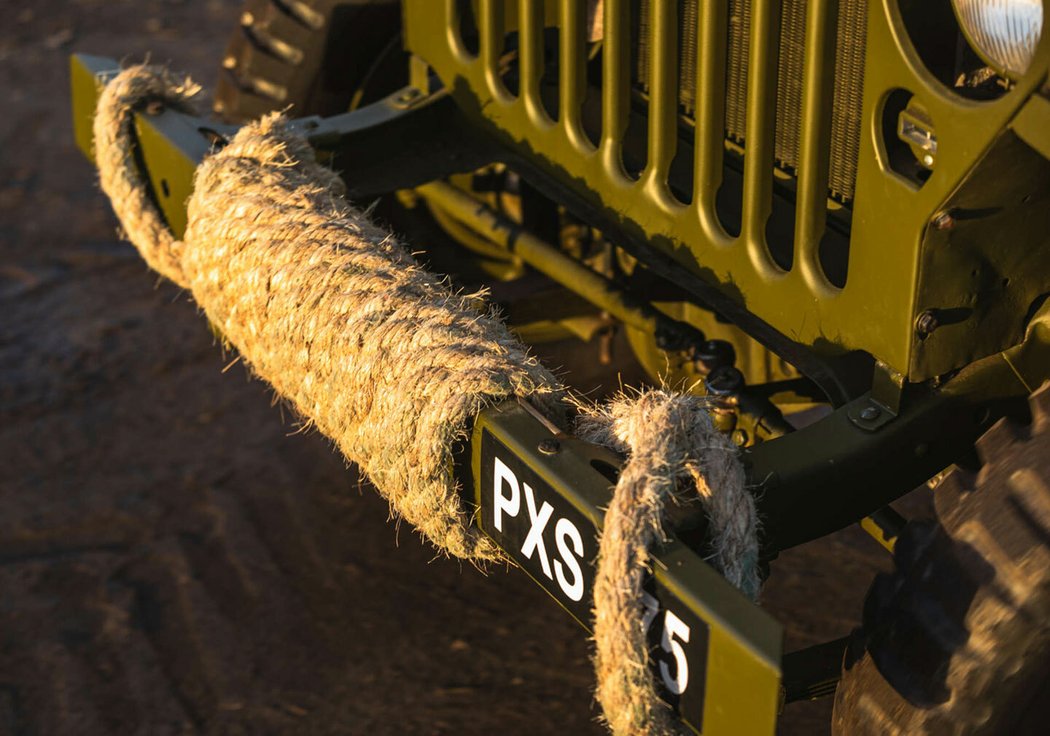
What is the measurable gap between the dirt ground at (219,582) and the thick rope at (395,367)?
0.63 m

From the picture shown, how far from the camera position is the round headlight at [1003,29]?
66.6 inches

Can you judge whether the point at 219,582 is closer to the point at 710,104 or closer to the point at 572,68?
the point at 572,68

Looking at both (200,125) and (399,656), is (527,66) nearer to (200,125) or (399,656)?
(200,125)

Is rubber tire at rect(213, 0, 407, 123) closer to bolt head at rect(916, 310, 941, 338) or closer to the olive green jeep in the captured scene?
the olive green jeep

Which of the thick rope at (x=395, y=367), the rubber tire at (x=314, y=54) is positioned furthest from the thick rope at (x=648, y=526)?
the rubber tire at (x=314, y=54)

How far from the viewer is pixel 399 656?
3.03m

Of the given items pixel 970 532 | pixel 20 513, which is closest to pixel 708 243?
pixel 970 532

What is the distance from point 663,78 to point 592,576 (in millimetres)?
811

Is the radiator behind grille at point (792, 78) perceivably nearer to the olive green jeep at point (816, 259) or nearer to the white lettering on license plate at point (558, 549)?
the olive green jeep at point (816, 259)

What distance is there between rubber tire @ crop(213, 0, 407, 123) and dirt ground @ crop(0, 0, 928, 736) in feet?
2.61

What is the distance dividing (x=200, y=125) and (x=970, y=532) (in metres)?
1.60

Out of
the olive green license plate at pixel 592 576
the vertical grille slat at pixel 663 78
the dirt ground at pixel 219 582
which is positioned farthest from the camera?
the dirt ground at pixel 219 582

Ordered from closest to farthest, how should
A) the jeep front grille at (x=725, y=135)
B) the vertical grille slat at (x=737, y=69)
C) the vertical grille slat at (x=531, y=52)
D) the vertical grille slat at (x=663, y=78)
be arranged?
the jeep front grille at (x=725, y=135) < the vertical grille slat at (x=663, y=78) < the vertical grille slat at (x=737, y=69) < the vertical grille slat at (x=531, y=52)

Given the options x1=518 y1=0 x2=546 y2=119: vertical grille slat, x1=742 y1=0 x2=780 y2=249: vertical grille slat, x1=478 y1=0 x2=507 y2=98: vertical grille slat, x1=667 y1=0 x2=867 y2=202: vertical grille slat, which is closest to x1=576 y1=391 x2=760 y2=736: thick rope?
x1=742 y1=0 x2=780 y2=249: vertical grille slat
